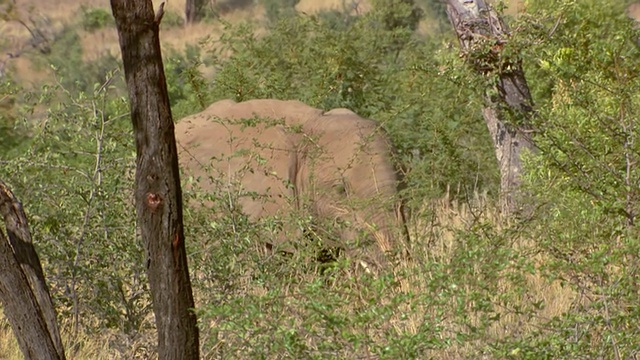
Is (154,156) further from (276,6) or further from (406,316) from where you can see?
(276,6)

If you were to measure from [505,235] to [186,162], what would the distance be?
3673mm

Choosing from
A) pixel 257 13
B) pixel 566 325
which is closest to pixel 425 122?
pixel 566 325

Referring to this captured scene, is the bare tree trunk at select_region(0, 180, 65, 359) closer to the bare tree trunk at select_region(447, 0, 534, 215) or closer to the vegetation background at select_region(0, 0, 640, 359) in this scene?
the vegetation background at select_region(0, 0, 640, 359)

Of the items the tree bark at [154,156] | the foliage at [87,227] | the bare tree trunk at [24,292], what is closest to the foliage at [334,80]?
the foliage at [87,227]

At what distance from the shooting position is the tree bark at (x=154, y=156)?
186 inches

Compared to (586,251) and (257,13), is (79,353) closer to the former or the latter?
(586,251)

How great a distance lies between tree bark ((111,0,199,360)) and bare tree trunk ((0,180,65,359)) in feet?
2.11

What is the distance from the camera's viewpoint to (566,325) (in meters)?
5.09

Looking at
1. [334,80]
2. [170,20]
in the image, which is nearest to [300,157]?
[334,80]

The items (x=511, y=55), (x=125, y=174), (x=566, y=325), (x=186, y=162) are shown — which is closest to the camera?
(x=566, y=325)

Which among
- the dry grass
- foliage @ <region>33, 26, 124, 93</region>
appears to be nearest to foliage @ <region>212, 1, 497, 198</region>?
the dry grass

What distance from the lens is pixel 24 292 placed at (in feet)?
16.9

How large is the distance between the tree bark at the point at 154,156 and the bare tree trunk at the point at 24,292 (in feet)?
2.11

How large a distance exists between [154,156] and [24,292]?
941 millimetres
